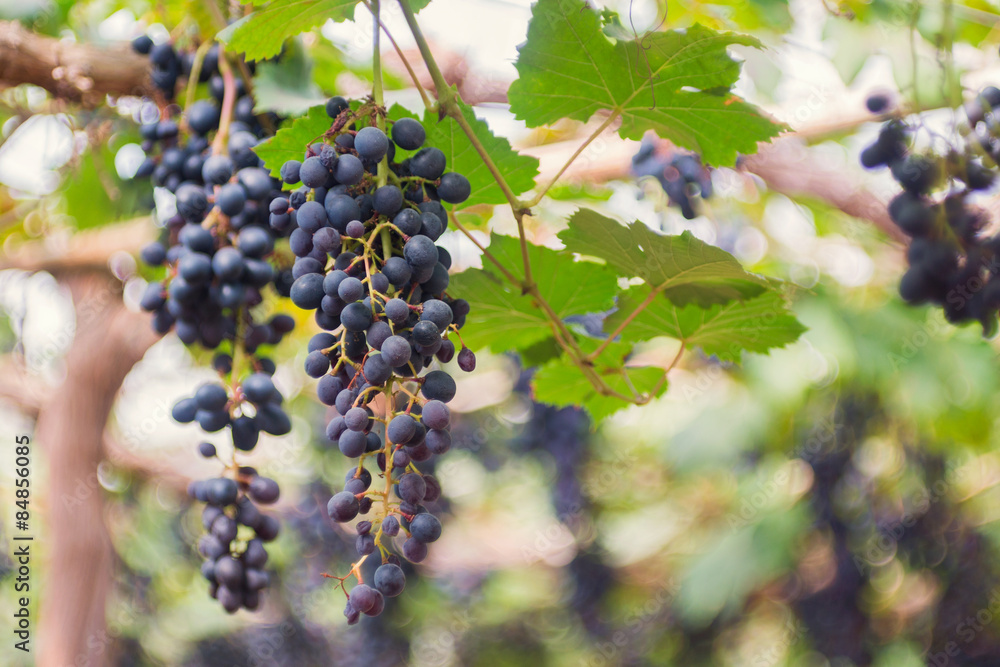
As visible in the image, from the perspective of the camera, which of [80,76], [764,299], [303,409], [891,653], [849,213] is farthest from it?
[303,409]

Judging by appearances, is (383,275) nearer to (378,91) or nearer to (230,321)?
(378,91)

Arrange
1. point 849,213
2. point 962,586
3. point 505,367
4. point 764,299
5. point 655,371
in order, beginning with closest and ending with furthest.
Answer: point 764,299
point 655,371
point 849,213
point 962,586
point 505,367

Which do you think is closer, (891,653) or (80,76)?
(80,76)

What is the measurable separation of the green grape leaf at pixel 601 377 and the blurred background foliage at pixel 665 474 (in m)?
0.05

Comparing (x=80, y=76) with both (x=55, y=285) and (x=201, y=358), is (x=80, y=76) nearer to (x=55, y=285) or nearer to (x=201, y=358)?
(x=201, y=358)

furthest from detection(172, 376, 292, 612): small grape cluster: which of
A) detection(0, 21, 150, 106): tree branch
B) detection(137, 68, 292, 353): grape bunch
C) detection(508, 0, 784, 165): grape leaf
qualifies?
detection(0, 21, 150, 106): tree branch

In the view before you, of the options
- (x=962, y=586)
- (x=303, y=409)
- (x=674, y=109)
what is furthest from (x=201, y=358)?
(x=962, y=586)

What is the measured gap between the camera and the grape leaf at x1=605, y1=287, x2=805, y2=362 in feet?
2.90

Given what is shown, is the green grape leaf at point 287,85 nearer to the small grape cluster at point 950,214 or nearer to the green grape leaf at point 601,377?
the green grape leaf at point 601,377

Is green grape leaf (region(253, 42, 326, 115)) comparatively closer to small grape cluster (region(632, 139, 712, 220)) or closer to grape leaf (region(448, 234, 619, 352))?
grape leaf (region(448, 234, 619, 352))

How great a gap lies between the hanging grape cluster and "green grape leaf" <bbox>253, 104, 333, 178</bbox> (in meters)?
0.15

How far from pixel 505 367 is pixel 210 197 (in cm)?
232

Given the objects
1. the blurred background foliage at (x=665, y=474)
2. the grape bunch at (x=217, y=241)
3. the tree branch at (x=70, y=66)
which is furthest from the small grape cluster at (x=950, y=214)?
the tree branch at (x=70, y=66)

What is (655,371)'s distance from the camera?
1.01 metres
